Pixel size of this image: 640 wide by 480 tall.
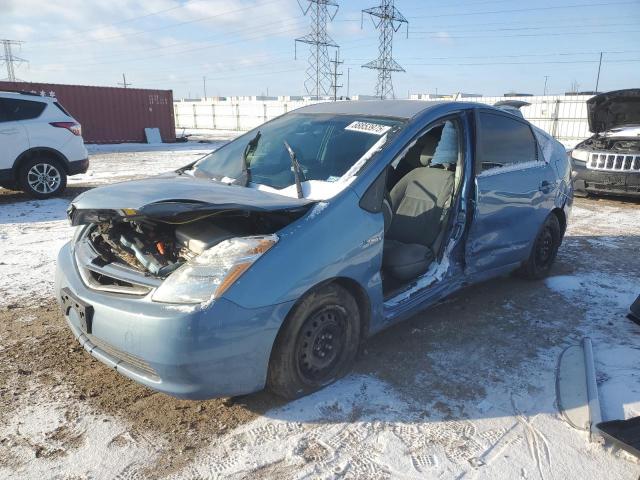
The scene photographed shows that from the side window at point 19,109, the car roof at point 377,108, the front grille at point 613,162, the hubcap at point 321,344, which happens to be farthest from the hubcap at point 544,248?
the side window at point 19,109

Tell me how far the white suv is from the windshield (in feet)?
19.0

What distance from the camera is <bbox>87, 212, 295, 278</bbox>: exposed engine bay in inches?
101

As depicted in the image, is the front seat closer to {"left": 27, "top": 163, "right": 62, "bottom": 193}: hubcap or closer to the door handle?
the door handle

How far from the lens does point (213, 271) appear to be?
233cm

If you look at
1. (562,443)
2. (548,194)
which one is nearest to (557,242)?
(548,194)

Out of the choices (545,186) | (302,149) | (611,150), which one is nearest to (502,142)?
(545,186)

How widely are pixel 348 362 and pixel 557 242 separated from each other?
2942mm

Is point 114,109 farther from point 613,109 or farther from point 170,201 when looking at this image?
point 170,201

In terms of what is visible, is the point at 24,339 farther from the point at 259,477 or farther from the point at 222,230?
the point at 259,477

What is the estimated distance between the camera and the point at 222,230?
2.65 metres

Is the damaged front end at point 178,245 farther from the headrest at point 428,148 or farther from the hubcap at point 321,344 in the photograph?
the headrest at point 428,148

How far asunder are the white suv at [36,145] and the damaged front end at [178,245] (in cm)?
621

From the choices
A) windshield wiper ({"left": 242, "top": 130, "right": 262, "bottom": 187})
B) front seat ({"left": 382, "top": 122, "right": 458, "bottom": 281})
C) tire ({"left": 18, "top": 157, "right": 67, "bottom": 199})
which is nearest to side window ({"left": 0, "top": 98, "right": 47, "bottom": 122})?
tire ({"left": 18, "top": 157, "right": 67, "bottom": 199})

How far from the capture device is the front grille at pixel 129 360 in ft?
7.70
